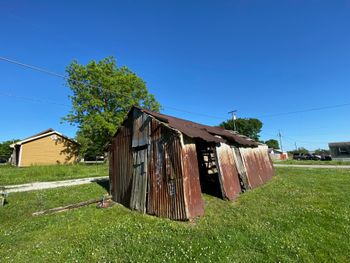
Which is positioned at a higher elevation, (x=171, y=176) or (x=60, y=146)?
(x=60, y=146)

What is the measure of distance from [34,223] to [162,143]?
5.69 metres

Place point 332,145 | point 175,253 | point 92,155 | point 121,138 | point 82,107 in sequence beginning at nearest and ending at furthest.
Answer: point 175,253 < point 121,138 < point 82,107 < point 332,145 < point 92,155

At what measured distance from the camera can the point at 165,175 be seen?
8156mm

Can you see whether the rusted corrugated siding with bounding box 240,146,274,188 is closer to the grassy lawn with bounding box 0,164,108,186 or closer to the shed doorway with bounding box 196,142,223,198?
the shed doorway with bounding box 196,142,223,198

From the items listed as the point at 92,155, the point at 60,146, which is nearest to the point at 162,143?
the point at 60,146

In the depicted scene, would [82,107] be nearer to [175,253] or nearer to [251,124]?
[175,253]

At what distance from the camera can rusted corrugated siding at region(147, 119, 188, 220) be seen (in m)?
7.59

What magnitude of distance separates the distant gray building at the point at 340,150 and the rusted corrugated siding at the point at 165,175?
4729 cm

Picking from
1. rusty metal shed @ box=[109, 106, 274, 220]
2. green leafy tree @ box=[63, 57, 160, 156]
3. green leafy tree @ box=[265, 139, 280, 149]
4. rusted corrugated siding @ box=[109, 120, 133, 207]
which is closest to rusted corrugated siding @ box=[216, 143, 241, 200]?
rusty metal shed @ box=[109, 106, 274, 220]

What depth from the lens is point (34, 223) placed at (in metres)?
7.81

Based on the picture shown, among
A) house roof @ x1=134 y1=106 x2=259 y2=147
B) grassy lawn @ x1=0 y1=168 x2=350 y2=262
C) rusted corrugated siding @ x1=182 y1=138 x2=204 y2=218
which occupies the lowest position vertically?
grassy lawn @ x1=0 y1=168 x2=350 y2=262

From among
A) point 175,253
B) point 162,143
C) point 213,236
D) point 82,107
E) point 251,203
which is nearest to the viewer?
point 175,253

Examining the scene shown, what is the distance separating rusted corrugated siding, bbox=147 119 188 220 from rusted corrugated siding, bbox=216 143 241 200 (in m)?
2.96

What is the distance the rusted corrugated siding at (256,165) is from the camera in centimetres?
1308
